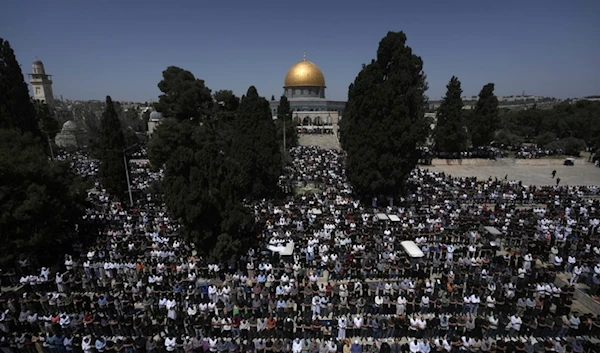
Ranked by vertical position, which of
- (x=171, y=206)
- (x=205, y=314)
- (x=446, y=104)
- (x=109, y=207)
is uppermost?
(x=446, y=104)

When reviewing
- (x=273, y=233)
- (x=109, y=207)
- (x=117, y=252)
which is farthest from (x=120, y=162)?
(x=273, y=233)

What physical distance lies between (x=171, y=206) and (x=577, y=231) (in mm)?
19423

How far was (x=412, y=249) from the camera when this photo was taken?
1391 cm

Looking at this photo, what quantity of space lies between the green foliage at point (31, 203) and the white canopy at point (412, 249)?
15.2m

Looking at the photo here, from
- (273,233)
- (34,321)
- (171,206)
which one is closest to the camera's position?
(34,321)

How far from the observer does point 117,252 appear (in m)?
14.7

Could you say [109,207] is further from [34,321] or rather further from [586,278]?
[586,278]

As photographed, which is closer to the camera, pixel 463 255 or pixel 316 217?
pixel 463 255

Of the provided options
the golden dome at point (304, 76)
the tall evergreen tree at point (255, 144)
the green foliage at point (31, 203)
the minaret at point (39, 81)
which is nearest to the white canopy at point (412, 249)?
the tall evergreen tree at point (255, 144)

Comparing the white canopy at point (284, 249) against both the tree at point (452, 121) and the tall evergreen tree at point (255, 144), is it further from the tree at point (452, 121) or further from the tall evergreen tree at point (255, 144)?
the tree at point (452, 121)

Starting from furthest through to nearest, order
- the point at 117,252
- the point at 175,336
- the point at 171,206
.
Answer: the point at 117,252, the point at 171,206, the point at 175,336

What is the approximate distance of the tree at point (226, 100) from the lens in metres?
25.3

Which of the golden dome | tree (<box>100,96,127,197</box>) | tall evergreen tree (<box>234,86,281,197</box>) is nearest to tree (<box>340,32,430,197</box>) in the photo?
tall evergreen tree (<box>234,86,281,197</box>)

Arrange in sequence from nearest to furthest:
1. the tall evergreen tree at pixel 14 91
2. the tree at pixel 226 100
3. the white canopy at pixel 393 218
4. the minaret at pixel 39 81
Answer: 1. the white canopy at pixel 393 218
2. the tree at pixel 226 100
3. the tall evergreen tree at pixel 14 91
4. the minaret at pixel 39 81
